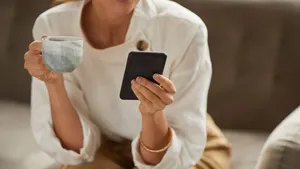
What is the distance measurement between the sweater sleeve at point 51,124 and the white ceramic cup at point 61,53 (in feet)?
0.89

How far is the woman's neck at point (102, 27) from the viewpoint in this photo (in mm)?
1243

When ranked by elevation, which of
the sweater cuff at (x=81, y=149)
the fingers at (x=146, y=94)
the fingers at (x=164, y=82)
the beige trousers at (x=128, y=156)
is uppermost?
the fingers at (x=164, y=82)

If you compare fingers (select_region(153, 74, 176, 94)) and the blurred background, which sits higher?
fingers (select_region(153, 74, 176, 94))

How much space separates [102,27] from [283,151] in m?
0.57

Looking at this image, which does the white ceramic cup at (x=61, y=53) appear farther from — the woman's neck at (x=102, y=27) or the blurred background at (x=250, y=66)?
the blurred background at (x=250, y=66)

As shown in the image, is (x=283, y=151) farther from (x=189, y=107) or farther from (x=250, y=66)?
(x=250, y=66)

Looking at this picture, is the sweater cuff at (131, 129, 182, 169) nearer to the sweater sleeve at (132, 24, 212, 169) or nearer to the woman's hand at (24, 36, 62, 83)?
the sweater sleeve at (132, 24, 212, 169)

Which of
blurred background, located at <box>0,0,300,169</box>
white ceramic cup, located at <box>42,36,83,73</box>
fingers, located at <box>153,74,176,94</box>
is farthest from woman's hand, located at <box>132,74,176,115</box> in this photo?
blurred background, located at <box>0,0,300,169</box>

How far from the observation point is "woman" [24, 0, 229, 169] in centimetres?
115

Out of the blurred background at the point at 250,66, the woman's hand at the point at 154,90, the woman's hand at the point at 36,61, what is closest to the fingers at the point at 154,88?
the woman's hand at the point at 154,90

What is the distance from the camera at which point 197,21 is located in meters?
1.22

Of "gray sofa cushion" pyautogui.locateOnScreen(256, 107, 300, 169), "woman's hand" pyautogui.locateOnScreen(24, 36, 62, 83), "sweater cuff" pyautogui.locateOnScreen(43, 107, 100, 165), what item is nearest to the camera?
"gray sofa cushion" pyautogui.locateOnScreen(256, 107, 300, 169)

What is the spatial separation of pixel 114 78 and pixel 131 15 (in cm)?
17

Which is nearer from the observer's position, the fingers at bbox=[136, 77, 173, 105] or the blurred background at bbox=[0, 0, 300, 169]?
the fingers at bbox=[136, 77, 173, 105]
